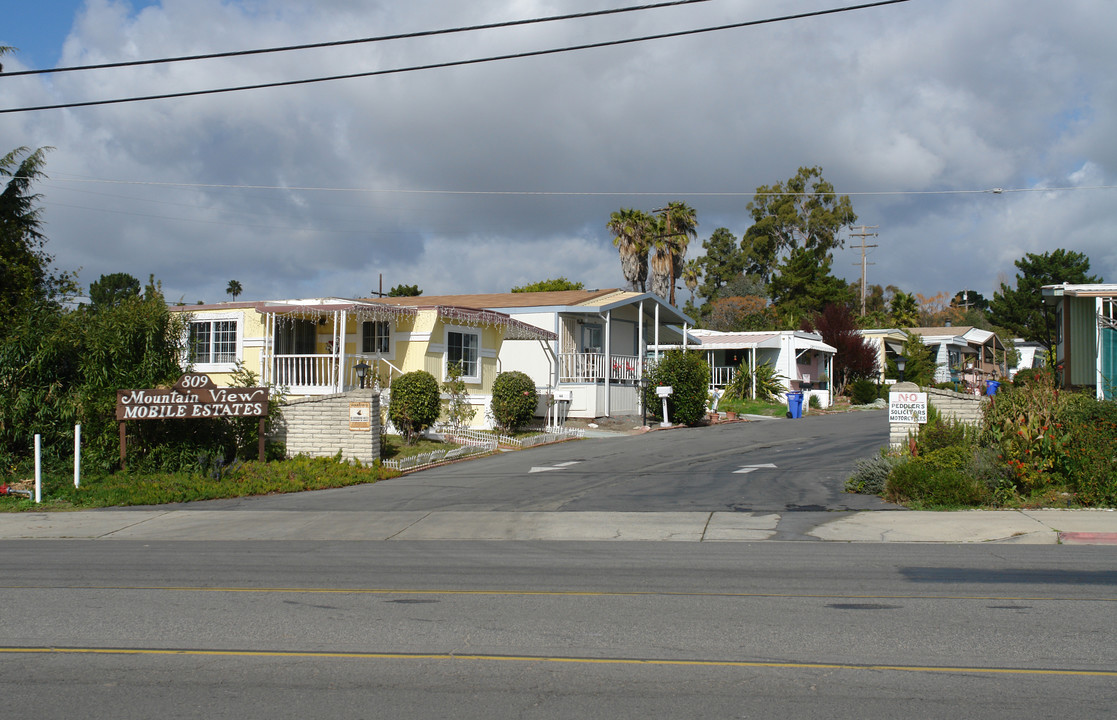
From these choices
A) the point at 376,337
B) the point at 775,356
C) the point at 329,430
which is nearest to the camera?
the point at 329,430

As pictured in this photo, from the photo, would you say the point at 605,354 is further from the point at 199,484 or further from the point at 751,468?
the point at 199,484

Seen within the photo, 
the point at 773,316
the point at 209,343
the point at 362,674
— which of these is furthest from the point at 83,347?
the point at 773,316

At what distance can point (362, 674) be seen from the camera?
6.12m

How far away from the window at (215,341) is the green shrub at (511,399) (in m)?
7.66

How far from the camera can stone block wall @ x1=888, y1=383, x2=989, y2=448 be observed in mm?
16062

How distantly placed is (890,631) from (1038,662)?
112 centimetres

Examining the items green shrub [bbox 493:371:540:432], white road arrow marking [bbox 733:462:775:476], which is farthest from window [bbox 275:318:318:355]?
white road arrow marking [bbox 733:462:775:476]

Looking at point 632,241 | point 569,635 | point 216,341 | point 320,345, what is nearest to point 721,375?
point 632,241

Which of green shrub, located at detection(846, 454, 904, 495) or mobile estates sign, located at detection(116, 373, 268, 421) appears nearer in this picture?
green shrub, located at detection(846, 454, 904, 495)

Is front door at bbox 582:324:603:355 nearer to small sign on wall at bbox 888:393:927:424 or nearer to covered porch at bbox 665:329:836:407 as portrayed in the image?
covered porch at bbox 665:329:836:407

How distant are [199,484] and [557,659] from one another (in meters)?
12.3

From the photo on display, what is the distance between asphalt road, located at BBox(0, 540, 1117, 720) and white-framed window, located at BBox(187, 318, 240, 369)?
49.9ft

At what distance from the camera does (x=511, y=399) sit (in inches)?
957

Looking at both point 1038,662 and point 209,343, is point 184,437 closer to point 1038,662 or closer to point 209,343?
point 209,343
